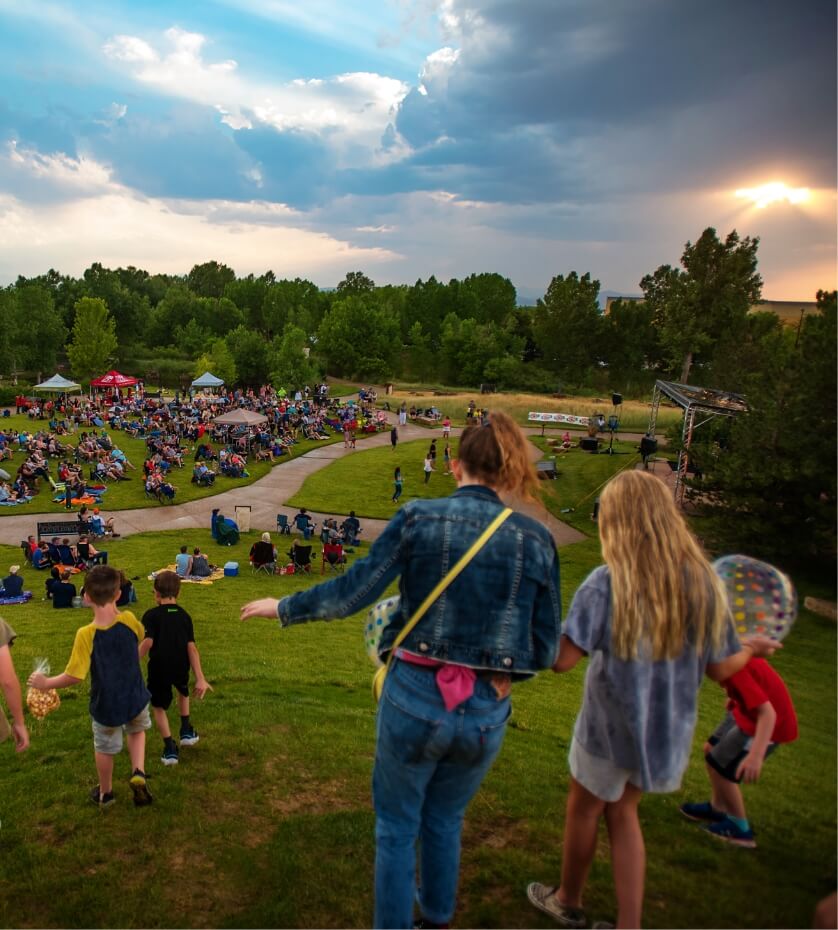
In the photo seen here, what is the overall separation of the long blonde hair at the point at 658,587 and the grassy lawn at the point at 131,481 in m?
23.9

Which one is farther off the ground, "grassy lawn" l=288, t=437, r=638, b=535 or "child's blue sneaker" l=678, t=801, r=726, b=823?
"child's blue sneaker" l=678, t=801, r=726, b=823

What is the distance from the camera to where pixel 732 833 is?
3.44 m

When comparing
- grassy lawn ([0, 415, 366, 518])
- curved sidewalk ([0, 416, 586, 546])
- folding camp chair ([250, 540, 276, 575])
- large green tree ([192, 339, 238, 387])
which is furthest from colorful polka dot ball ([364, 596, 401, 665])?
large green tree ([192, 339, 238, 387])

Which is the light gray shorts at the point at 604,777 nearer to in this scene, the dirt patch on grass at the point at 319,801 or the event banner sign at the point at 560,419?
the dirt patch on grass at the point at 319,801

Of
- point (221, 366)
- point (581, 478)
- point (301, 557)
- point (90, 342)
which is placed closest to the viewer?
point (301, 557)

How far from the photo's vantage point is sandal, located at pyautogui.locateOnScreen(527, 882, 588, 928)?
304cm

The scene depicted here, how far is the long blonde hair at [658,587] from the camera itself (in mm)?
2473

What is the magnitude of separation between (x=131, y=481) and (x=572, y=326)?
53.8 metres

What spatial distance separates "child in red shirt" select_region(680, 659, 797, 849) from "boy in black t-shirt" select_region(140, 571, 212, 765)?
361 cm

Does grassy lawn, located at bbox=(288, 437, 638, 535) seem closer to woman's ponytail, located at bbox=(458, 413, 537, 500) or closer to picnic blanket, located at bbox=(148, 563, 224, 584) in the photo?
picnic blanket, located at bbox=(148, 563, 224, 584)

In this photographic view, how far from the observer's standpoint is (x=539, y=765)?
4.80 m

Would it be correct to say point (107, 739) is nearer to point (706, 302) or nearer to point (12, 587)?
point (12, 587)

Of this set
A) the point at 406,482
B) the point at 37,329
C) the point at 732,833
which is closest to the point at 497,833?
the point at 732,833

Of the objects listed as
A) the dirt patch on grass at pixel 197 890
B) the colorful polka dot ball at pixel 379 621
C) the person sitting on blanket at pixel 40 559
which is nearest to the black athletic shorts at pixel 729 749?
the colorful polka dot ball at pixel 379 621
